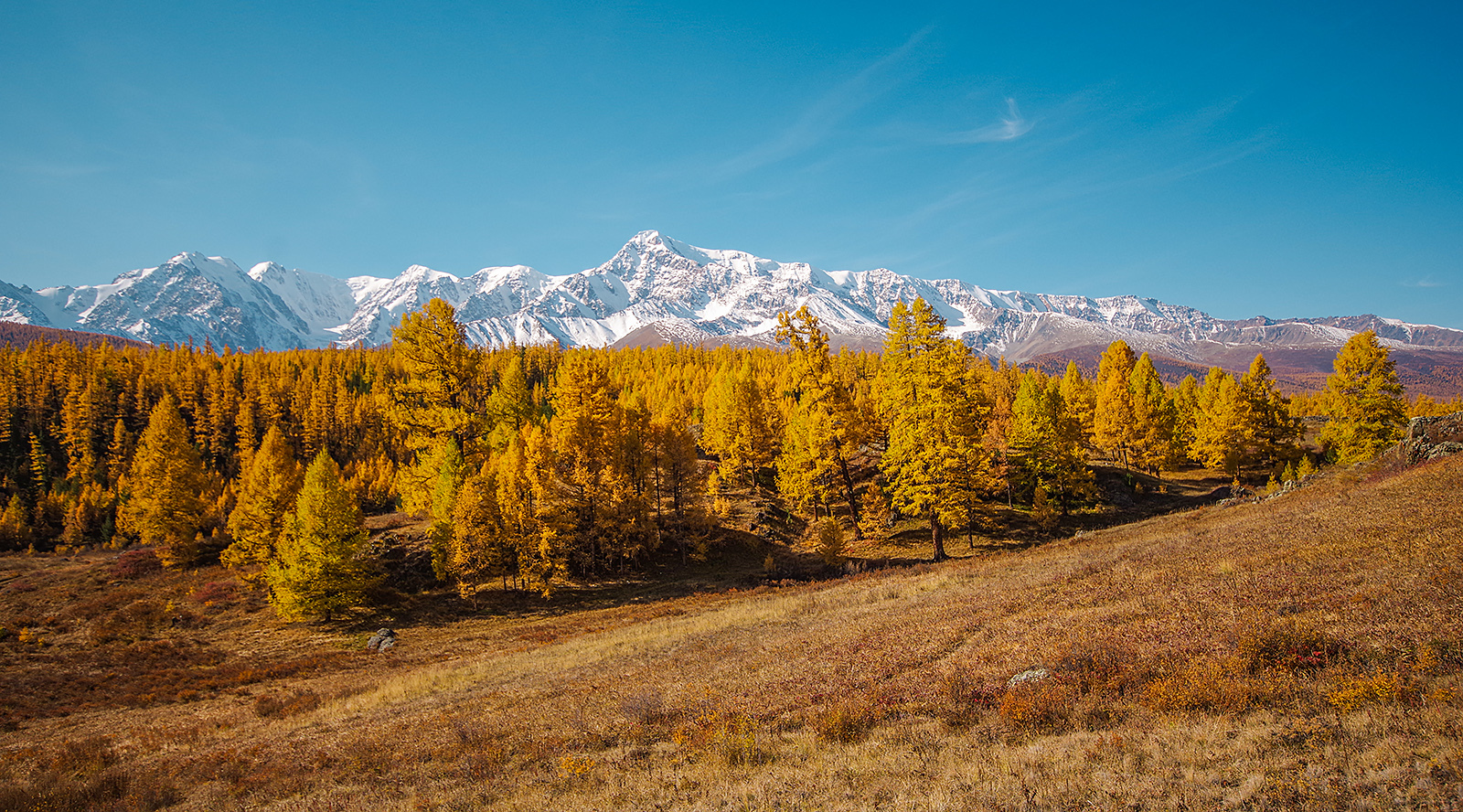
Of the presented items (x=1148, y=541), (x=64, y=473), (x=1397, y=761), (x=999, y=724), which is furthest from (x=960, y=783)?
(x=64, y=473)

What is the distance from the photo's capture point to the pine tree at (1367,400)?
41125 mm

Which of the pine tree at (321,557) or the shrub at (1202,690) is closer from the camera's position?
the shrub at (1202,690)

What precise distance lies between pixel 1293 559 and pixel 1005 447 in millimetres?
32099

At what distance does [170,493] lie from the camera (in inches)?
1938

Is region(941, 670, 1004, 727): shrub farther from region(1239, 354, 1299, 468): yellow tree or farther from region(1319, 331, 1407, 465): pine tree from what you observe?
region(1239, 354, 1299, 468): yellow tree

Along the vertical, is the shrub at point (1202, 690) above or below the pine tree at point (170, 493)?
above

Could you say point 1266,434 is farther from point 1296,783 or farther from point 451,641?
point 451,641

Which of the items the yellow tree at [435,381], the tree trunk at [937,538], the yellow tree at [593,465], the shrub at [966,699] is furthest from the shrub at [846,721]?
the yellow tree at [593,465]

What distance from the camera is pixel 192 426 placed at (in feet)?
333

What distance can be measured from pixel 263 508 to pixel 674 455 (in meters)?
29.5

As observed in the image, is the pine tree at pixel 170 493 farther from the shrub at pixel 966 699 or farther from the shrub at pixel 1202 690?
the shrub at pixel 1202 690

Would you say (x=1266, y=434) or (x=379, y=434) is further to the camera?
(x=379, y=434)

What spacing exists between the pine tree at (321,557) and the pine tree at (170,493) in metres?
19.7

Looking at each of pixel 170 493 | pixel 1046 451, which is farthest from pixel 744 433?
pixel 170 493
